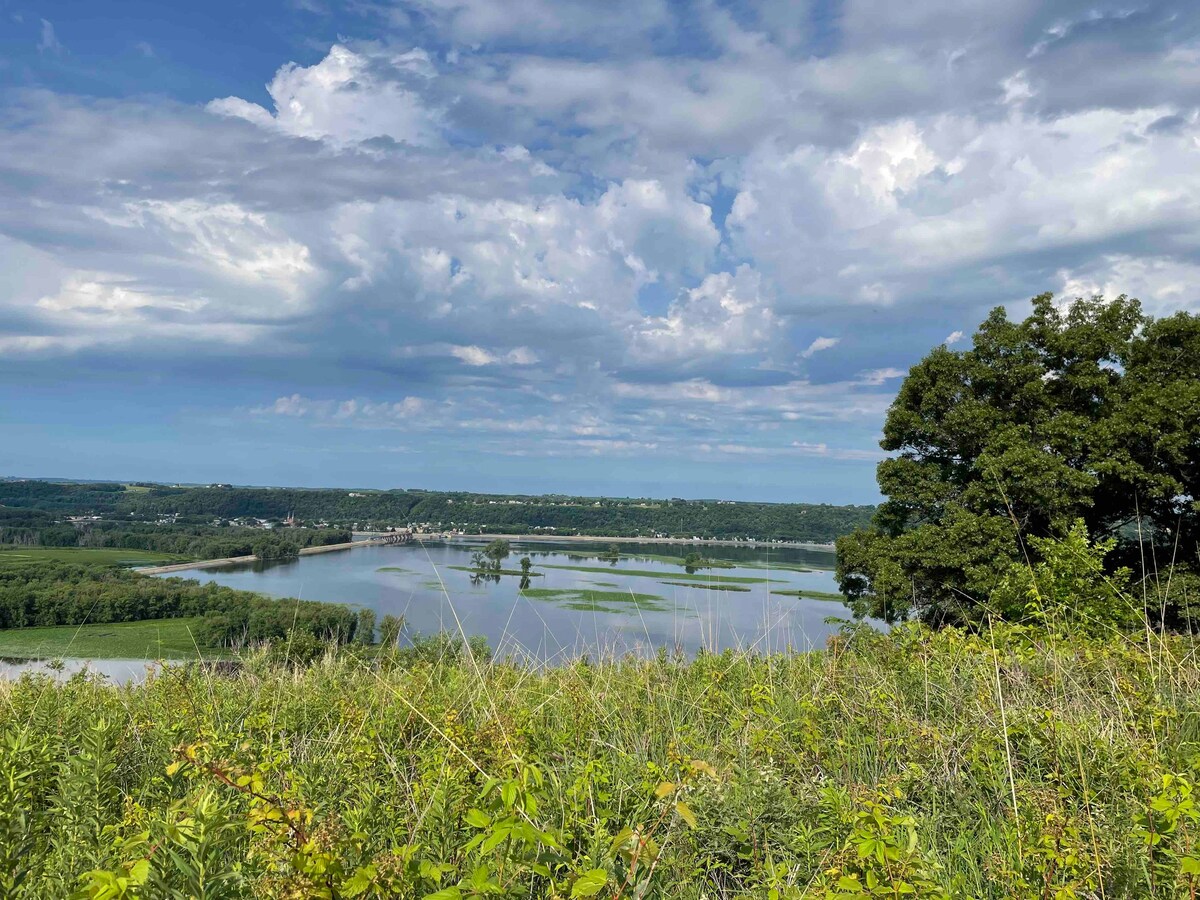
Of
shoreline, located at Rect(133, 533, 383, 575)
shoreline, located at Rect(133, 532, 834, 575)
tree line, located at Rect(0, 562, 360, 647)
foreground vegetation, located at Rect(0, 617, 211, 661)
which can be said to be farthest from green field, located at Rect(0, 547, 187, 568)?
foreground vegetation, located at Rect(0, 617, 211, 661)

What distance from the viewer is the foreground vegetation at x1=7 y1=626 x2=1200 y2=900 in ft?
4.93

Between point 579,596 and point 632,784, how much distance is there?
89.5 ft

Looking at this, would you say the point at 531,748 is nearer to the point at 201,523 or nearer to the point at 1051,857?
the point at 1051,857

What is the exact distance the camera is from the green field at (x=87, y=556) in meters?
52.5

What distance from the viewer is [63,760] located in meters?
2.76

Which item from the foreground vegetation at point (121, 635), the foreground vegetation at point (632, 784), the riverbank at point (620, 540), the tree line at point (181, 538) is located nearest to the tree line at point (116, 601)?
the foreground vegetation at point (121, 635)

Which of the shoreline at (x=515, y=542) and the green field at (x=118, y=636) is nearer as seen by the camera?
the green field at (x=118, y=636)

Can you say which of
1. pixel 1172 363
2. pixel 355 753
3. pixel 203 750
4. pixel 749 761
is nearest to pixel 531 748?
pixel 355 753

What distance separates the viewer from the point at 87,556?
196 ft

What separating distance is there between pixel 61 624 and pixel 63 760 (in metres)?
43.8

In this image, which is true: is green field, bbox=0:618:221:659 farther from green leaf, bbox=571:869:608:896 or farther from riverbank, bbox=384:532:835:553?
green leaf, bbox=571:869:608:896

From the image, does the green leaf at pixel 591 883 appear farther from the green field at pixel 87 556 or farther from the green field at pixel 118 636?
the green field at pixel 87 556

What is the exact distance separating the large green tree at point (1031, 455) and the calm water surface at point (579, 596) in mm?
2380

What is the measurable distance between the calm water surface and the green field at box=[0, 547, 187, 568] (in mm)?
6770
